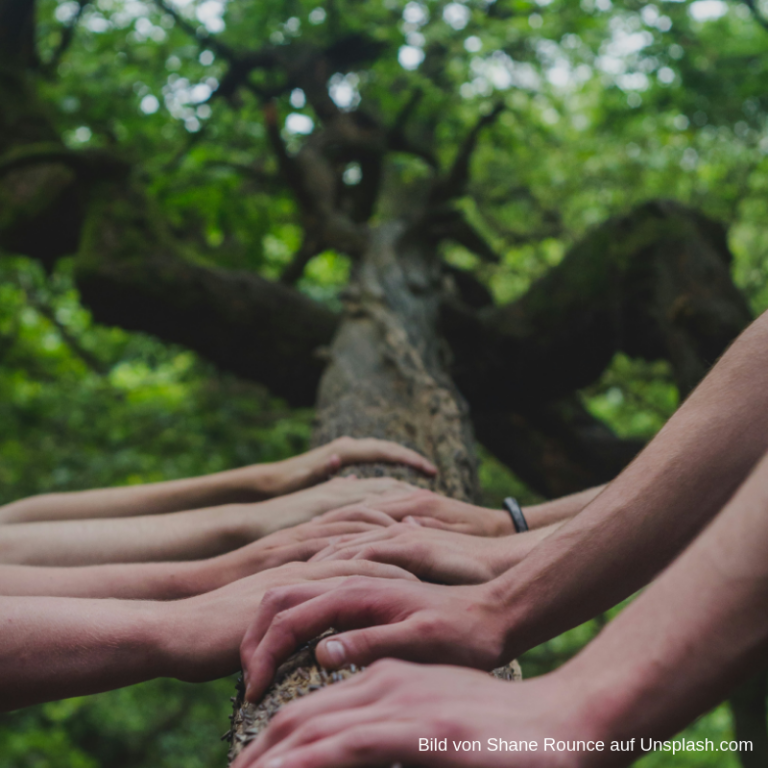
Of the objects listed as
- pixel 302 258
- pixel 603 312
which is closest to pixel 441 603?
pixel 603 312

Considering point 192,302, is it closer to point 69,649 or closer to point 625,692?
point 69,649

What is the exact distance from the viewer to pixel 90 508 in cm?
259

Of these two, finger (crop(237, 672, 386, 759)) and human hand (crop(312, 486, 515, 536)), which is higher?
finger (crop(237, 672, 386, 759))

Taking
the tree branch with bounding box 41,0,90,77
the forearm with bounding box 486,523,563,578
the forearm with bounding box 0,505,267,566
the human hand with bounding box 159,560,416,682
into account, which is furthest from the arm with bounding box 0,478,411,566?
the tree branch with bounding box 41,0,90,77

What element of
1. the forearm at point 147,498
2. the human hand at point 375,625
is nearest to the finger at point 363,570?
the human hand at point 375,625

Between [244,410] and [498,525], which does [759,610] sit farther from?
[244,410]

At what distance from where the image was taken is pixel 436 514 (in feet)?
6.66

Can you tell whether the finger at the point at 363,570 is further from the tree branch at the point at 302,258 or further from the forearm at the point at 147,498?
the tree branch at the point at 302,258

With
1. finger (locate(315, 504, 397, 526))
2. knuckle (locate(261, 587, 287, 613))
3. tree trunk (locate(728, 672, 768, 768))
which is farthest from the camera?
tree trunk (locate(728, 672, 768, 768))

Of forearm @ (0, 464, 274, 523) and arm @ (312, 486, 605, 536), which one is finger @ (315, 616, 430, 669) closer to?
arm @ (312, 486, 605, 536)

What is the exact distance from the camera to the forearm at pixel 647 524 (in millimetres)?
1258

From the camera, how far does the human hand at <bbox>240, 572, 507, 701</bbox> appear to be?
3.88ft

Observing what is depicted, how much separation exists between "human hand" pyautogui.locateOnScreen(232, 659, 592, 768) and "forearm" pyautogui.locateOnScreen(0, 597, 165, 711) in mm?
600

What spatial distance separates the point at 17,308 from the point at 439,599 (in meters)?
7.73
